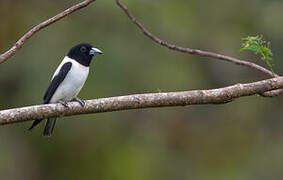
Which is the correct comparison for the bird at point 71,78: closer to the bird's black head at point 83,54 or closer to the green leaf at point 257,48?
the bird's black head at point 83,54

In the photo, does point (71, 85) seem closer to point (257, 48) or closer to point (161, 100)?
point (161, 100)

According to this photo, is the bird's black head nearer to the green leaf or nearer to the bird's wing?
the bird's wing

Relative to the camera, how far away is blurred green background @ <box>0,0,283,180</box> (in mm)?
8859

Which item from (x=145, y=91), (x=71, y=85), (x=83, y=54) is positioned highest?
(x=145, y=91)

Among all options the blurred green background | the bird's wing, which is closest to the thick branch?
the bird's wing

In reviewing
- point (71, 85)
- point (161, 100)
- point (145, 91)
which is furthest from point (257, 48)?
point (145, 91)

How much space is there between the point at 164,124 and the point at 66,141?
1689 mm

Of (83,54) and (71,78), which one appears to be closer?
→ (71,78)

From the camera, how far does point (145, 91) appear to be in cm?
907

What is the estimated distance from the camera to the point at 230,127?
10.1 m

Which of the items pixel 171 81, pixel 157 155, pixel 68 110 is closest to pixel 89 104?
pixel 68 110

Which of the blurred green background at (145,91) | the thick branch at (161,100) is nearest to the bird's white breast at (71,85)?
the thick branch at (161,100)

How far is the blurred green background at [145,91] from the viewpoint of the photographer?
29.1 feet

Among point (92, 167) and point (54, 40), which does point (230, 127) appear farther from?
point (54, 40)
